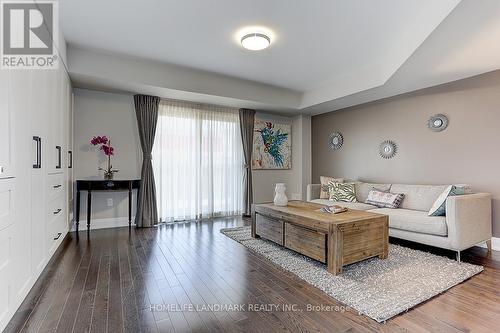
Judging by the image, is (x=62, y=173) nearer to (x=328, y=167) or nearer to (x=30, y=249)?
(x=30, y=249)

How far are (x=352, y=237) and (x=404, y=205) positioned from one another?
1848mm

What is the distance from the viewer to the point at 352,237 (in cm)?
256

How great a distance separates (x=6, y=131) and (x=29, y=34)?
1124 millimetres

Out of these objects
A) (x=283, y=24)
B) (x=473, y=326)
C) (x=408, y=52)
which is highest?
(x=283, y=24)

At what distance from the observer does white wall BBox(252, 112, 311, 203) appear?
5.76m

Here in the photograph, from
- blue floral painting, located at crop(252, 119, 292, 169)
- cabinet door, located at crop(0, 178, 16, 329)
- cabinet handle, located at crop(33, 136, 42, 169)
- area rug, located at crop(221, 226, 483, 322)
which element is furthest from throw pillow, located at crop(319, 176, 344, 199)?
cabinet door, located at crop(0, 178, 16, 329)

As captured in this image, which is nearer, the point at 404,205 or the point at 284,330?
the point at 284,330

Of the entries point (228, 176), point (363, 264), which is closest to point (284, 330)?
point (363, 264)

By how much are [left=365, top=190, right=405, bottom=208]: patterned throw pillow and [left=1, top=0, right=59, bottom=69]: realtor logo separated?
4.46m

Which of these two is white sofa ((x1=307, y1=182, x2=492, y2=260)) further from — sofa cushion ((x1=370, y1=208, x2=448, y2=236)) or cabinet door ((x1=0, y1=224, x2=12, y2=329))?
cabinet door ((x1=0, y1=224, x2=12, y2=329))

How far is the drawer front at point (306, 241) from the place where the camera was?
2572 millimetres

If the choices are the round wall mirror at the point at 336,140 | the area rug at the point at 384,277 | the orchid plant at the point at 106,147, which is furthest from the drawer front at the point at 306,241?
the round wall mirror at the point at 336,140

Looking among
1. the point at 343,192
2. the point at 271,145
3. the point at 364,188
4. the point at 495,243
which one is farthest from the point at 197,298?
the point at 271,145

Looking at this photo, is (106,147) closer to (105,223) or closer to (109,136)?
(109,136)
